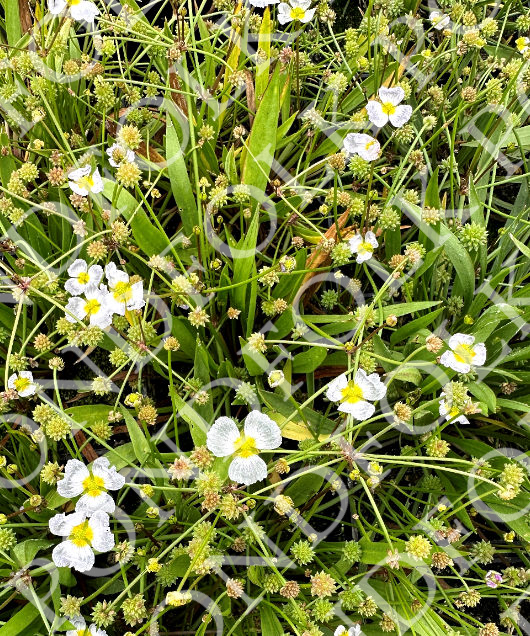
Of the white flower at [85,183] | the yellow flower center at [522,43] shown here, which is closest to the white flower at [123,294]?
the white flower at [85,183]

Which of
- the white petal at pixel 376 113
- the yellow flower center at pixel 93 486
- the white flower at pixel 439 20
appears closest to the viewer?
the yellow flower center at pixel 93 486

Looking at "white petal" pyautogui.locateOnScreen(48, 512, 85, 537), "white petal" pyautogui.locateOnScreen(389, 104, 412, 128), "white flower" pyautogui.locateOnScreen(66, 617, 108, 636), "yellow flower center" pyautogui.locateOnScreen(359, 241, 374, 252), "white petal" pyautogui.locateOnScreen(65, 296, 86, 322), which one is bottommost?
"white flower" pyautogui.locateOnScreen(66, 617, 108, 636)

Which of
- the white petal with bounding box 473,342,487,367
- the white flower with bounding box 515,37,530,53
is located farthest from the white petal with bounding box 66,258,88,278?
the white flower with bounding box 515,37,530,53

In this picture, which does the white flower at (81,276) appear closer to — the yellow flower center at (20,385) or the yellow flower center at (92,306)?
the yellow flower center at (92,306)

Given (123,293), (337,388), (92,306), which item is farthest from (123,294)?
(337,388)

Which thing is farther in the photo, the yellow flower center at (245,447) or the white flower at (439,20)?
the white flower at (439,20)

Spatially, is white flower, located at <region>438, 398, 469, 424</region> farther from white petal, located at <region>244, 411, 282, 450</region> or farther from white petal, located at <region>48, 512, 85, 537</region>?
white petal, located at <region>48, 512, 85, 537</region>

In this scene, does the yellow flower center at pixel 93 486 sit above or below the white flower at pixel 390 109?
below
